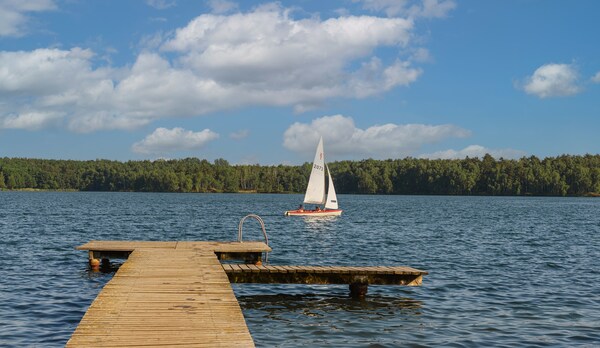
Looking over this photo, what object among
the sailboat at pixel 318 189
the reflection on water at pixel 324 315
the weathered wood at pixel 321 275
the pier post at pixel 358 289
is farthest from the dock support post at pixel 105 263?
the sailboat at pixel 318 189

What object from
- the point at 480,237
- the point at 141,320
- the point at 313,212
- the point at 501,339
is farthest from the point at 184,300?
the point at 313,212

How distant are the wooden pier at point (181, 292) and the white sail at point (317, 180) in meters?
50.6

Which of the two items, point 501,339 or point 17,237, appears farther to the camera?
point 17,237

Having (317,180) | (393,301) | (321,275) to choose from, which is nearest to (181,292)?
(321,275)

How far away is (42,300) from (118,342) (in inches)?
485

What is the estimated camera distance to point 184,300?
14.4 m

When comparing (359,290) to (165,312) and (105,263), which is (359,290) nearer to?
(165,312)

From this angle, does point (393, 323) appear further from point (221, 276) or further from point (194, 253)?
point (194, 253)

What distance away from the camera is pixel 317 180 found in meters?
81.1

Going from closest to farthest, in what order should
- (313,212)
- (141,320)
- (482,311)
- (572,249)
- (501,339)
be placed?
(141,320), (501,339), (482,311), (572,249), (313,212)

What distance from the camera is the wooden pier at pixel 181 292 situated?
36.1 feet

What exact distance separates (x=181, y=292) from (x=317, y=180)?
65.9 meters

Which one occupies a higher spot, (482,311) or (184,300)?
(184,300)

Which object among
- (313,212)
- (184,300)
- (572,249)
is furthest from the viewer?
(313,212)
